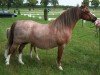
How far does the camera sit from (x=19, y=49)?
1159 centimetres

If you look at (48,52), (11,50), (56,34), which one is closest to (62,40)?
(56,34)

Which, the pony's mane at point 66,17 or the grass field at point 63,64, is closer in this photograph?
the grass field at point 63,64

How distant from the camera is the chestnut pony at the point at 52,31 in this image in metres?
10.6

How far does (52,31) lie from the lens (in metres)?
10.7

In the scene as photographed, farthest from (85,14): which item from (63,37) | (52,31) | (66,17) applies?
(52,31)

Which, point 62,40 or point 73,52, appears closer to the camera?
point 62,40

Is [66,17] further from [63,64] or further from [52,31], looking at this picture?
[63,64]

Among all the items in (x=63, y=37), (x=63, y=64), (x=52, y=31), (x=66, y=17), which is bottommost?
Answer: (x=63, y=64)

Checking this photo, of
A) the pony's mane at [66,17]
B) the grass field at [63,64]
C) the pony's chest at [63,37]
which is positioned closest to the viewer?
the grass field at [63,64]

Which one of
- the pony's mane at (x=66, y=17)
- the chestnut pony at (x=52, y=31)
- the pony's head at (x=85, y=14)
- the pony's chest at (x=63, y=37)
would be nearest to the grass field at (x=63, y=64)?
the chestnut pony at (x=52, y=31)

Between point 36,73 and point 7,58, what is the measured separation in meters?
1.48

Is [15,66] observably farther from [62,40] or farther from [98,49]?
[98,49]

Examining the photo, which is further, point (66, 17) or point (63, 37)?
point (66, 17)

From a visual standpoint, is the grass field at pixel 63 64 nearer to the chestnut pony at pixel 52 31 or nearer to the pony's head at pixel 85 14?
the chestnut pony at pixel 52 31
